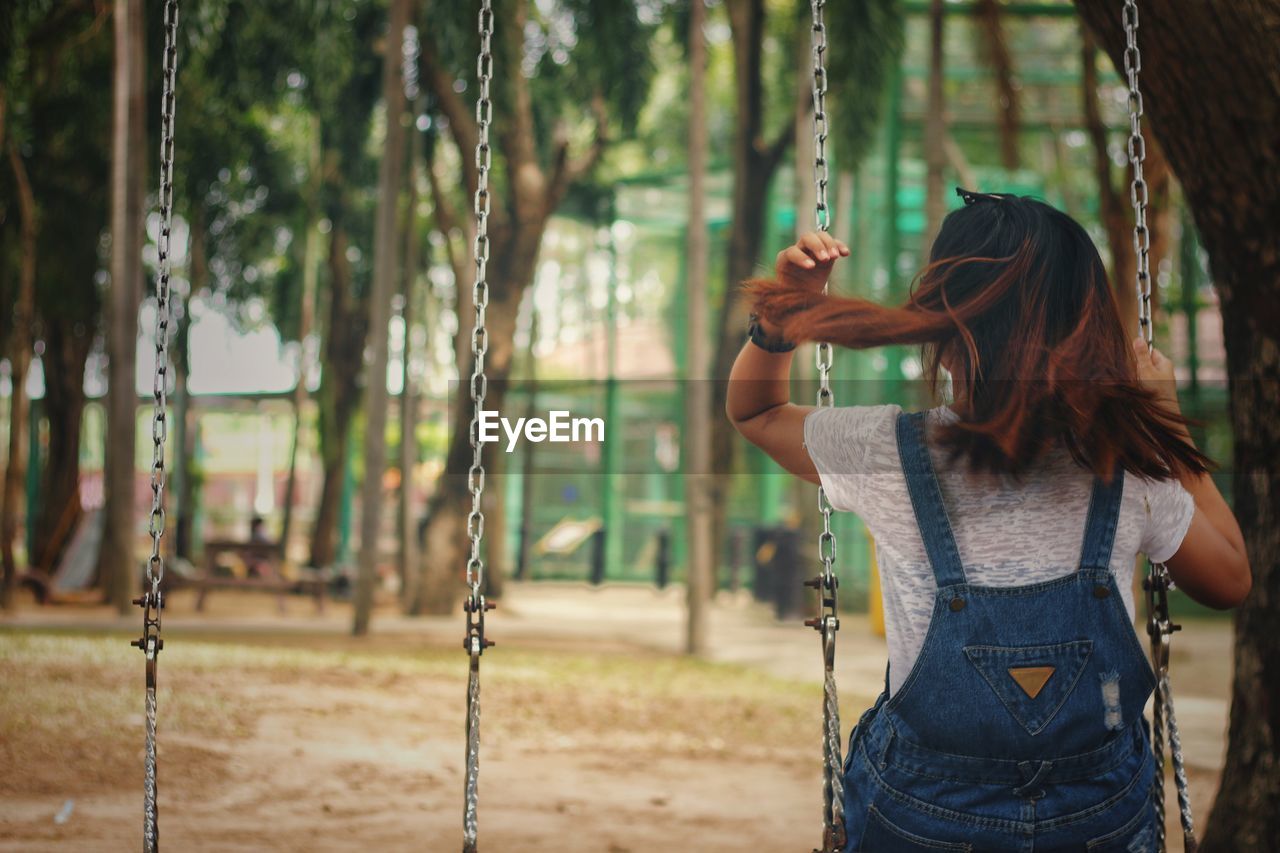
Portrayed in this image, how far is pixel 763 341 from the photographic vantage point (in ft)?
6.77

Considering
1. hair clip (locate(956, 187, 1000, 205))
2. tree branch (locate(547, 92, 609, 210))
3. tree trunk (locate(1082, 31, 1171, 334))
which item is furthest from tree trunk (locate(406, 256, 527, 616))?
hair clip (locate(956, 187, 1000, 205))

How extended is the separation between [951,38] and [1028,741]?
59.3 ft

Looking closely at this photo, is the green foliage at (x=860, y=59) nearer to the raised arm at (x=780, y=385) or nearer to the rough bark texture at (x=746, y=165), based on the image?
the rough bark texture at (x=746, y=165)

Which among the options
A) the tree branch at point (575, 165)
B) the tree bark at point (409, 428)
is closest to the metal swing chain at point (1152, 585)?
the tree branch at point (575, 165)

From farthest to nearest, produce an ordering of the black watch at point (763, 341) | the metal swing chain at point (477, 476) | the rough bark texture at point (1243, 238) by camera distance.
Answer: the rough bark texture at point (1243, 238) < the metal swing chain at point (477, 476) < the black watch at point (763, 341)

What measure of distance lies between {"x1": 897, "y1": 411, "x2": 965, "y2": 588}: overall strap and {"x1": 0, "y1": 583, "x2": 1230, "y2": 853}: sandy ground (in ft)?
12.8

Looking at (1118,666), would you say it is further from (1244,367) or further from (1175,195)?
(1175,195)

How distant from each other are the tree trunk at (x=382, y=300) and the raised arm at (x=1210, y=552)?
11385mm

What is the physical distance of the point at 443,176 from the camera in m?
27.0

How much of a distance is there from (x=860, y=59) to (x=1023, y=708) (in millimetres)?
12272

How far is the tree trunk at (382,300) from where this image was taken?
13047 mm

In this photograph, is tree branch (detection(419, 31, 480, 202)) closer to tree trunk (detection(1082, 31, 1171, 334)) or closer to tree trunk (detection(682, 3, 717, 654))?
tree trunk (detection(682, 3, 717, 654))

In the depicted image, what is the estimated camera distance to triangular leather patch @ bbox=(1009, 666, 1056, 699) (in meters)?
1.77

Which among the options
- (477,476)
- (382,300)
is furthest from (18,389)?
(477,476)
